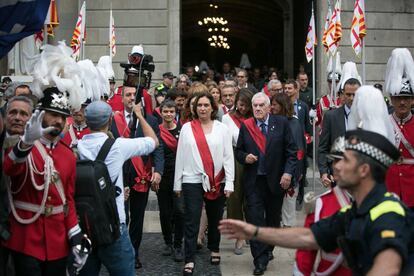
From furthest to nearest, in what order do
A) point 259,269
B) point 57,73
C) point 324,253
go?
1. point 259,269
2. point 57,73
3. point 324,253

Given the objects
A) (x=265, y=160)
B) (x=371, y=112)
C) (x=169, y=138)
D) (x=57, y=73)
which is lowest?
(x=265, y=160)

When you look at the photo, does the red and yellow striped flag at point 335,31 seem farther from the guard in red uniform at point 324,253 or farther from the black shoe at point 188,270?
the guard in red uniform at point 324,253

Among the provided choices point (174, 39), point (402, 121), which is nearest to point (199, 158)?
point (402, 121)

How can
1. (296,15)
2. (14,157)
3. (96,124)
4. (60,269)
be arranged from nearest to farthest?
(14,157), (60,269), (96,124), (296,15)

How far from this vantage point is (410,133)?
7.05 m

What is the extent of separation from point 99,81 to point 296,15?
68.5 feet

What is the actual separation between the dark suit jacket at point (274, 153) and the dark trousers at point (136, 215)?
3.96ft

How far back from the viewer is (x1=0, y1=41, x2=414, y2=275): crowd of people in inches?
145

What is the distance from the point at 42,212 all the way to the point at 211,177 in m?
3.50

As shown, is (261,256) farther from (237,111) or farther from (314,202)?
(314,202)

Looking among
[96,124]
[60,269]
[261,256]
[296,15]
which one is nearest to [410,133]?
[261,256]

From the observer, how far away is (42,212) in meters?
5.07

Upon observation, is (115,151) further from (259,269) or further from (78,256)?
(259,269)

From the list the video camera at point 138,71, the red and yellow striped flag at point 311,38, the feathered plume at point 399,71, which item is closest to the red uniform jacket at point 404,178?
the feathered plume at point 399,71
